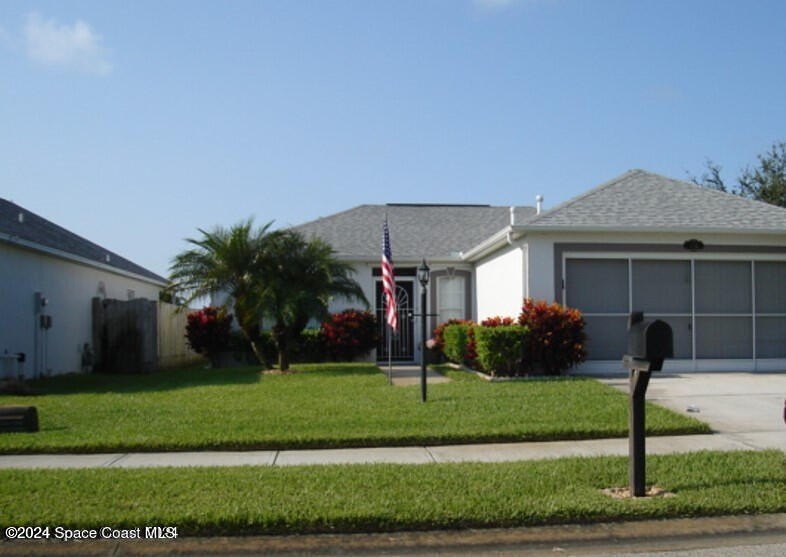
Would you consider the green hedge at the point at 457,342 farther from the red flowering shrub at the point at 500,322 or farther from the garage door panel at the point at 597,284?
the garage door panel at the point at 597,284

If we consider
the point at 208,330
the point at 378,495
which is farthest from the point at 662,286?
the point at 208,330

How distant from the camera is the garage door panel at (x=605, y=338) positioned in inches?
606

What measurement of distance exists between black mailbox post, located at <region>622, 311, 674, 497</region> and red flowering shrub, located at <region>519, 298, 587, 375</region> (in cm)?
780

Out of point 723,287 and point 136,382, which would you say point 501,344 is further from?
point 136,382

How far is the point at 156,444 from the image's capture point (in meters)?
8.54

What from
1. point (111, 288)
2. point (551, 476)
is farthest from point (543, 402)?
point (111, 288)

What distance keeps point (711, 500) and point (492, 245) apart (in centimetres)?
1160

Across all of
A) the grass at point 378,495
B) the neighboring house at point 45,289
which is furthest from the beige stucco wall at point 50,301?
the grass at point 378,495

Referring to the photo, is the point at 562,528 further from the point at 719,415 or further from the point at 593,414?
the point at 719,415

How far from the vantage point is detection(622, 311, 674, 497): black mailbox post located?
617 centimetres

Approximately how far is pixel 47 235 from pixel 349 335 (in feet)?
26.4

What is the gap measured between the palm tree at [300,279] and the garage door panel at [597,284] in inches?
207

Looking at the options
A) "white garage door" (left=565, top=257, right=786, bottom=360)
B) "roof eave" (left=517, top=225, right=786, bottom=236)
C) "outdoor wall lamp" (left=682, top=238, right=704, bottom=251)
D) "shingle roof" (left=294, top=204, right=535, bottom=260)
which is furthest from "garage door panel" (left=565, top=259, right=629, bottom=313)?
"shingle roof" (left=294, top=204, right=535, bottom=260)

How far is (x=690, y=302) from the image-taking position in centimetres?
1565
